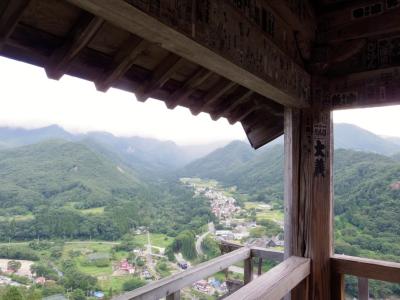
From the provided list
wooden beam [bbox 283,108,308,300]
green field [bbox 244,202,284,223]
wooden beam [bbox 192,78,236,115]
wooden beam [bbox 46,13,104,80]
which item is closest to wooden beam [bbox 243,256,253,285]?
wooden beam [bbox 283,108,308,300]

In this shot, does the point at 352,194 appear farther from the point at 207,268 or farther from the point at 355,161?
the point at 207,268

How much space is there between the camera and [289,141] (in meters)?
2.60

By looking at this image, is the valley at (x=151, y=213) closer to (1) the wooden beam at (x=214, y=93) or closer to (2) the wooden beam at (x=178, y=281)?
(2) the wooden beam at (x=178, y=281)

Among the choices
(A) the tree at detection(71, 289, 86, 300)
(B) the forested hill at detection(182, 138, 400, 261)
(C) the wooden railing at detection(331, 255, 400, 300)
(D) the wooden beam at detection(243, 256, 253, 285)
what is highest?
(B) the forested hill at detection(182, 138, 400, 261)

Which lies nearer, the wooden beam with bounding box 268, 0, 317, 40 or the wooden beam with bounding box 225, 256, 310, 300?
the wooden beam with bounding box 225, 256, 310, 300

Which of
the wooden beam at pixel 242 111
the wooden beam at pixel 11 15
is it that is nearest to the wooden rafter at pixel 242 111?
the wooden beam at pixel 242 111

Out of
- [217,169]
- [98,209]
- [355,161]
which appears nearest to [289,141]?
[355,161]

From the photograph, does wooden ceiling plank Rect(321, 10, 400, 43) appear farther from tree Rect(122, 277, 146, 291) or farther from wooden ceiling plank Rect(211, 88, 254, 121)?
tree Rect(122, 277, 146, 291)

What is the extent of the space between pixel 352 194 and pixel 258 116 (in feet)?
6.47

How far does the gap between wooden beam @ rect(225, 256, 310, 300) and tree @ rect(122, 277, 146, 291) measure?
21.1 feet

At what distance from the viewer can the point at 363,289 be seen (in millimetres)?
2447

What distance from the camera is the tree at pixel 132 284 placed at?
766 centimetres

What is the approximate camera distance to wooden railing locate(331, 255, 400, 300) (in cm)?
230

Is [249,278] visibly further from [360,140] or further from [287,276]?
[360,140]
